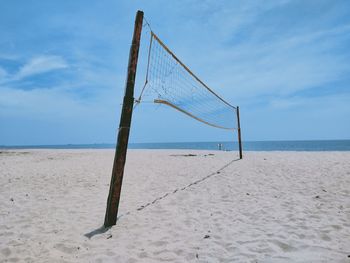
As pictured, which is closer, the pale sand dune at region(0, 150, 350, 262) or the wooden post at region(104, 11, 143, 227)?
the pale sand dune at region(0, 150, 350, 262)

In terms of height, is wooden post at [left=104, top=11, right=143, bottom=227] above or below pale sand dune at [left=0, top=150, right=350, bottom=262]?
above

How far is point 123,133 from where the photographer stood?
157 inches

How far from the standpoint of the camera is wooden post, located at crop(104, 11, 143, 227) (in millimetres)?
3961

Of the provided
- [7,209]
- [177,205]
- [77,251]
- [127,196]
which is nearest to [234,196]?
[177,205]

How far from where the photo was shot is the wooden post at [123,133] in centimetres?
396

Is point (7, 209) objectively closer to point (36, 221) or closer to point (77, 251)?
point (36, 221)

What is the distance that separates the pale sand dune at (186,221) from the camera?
9.59ft

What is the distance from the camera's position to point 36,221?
4.15 metres

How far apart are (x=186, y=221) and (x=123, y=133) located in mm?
1709

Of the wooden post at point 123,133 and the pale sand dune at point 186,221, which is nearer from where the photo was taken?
the pale sand dune at point 186,221

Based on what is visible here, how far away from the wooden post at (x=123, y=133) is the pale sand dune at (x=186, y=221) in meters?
0.29

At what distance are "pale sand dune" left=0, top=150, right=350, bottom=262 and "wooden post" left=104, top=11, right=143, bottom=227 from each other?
0.95 feet

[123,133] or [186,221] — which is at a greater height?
[123,133]

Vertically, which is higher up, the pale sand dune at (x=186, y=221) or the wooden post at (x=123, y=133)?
the wooden post at (x=123, y=133)
